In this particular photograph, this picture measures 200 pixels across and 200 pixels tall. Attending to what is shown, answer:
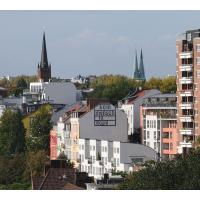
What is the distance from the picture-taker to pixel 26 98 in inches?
4311

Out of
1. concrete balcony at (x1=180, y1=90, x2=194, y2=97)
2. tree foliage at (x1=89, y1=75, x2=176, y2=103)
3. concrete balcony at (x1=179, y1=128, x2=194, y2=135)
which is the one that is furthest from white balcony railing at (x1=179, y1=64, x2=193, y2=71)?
tree foliage at (x1=89, y1=75, x2=176, y2=103)

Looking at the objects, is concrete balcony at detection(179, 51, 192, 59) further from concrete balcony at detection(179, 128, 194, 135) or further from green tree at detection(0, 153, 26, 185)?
green tree at detection(0, 153, 26, 185)

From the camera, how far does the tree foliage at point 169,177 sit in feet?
116

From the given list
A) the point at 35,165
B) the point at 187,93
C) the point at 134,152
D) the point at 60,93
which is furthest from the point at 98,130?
the point at 60,93

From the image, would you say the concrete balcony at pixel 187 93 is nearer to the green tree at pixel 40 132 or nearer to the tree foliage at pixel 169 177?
the green tree at pixel 40 132

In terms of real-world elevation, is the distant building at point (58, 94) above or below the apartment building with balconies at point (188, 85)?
above

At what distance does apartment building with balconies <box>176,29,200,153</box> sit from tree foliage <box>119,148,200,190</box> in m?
27.7

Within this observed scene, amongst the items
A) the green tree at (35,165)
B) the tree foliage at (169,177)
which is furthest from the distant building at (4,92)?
the tree foliage at (169,177)

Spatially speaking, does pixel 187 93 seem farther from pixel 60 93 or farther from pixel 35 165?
pixel 60 93

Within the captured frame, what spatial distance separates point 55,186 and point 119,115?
95.2 ft

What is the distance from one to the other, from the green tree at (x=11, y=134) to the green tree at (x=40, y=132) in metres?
0.84

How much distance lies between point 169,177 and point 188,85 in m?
31.0

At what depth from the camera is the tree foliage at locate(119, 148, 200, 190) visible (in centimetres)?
3525

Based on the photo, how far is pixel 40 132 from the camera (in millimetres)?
83188
